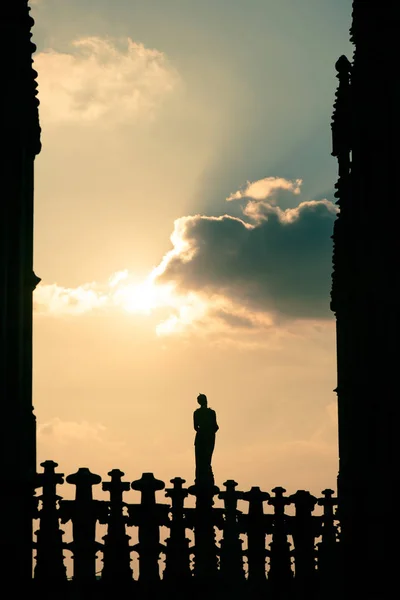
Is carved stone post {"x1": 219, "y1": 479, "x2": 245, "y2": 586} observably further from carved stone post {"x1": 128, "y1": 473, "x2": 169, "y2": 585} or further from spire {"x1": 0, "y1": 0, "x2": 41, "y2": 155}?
spire {"x1": 0, "y1": 0, "x2": 41, "y2": 155}

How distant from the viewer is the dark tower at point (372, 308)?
59.4ft

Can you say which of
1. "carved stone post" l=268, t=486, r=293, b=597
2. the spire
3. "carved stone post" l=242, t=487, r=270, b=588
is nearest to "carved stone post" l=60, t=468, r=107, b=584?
"carved stone post" l=242, t=487, r=270, b=588

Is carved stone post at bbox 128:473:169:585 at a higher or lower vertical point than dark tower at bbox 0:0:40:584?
lower

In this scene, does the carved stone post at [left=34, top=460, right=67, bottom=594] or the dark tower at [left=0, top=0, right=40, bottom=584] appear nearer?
the dark tower at [left=0, top=0, right=40, bottom=584]

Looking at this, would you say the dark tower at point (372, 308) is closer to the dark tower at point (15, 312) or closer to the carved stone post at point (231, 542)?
the carved stone post at point (231, 542)

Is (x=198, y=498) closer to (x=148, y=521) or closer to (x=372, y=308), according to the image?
(x=148, y=521)

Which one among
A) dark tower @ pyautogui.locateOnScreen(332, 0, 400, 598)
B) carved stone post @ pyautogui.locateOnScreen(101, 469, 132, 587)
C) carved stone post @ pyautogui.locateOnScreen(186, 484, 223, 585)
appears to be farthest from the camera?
carved stone post @ pyautogui.locateOnScreen(186, 484, 223, 585)

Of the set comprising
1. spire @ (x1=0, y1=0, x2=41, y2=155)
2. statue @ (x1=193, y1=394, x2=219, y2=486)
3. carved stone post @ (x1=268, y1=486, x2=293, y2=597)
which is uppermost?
spire @ (x1=0, y1=0, x2=41, y2=155)

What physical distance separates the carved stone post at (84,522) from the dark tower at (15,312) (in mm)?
918

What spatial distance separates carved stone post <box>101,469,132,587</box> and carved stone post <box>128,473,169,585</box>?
0.61 ft

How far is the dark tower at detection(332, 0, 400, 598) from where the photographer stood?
59.4 feet

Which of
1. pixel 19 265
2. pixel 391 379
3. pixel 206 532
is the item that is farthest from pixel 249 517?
pixel 19 265

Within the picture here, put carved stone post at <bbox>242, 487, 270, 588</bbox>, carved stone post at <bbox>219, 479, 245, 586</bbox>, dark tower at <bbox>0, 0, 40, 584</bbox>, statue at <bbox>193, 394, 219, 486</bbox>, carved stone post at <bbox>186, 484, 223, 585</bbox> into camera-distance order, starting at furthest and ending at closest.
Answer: statue at <bbox>193, 394, 219, 486</bbox> < carved stone post at <bbox>242, 487, 270, 588</bbox> < carved stone post at <bbox>219, 479, 245, 586</bbox> < carved stone post at <bbox>186, 484, 223, 585</bbox> < dark tower at <bbox>0, 0, 40, 584</bbox>

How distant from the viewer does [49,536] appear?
62.7 feet
